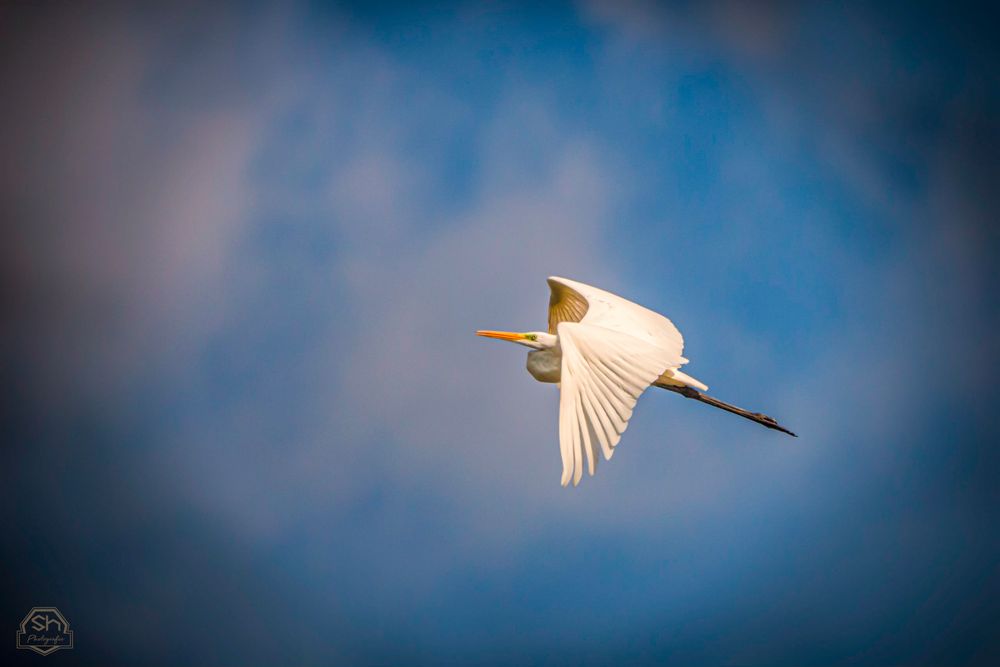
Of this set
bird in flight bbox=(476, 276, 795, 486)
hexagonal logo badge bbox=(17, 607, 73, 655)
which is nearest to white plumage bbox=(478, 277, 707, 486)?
bird in flight bbox=(476, 276, 795, 486)

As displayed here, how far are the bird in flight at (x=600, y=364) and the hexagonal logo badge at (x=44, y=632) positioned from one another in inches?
419

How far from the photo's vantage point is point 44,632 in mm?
16438

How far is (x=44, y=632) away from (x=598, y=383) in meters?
15.5

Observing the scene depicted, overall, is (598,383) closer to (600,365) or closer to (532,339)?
(600,365)

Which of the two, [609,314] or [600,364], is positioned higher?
[609,314]

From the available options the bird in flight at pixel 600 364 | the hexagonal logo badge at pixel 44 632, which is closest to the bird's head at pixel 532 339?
the bird in flight at pixel 600 364

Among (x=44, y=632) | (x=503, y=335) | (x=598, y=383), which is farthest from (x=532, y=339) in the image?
(x=44, y=632)

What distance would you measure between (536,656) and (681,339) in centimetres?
3244

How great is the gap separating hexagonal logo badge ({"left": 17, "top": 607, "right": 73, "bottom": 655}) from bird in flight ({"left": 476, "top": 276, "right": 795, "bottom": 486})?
10646mm

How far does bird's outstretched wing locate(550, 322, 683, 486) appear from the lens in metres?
4.76

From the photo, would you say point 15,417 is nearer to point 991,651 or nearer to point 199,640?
point 199,640

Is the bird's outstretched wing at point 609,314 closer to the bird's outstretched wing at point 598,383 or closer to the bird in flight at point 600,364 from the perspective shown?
the bird in flight at point 600,364

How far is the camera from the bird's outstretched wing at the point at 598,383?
4.76 meters

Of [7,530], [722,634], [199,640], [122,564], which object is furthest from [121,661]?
[722,634]
